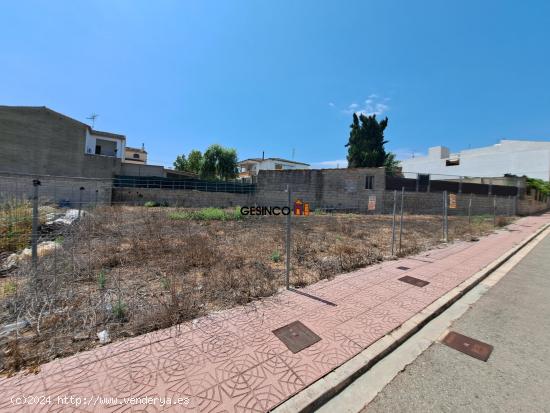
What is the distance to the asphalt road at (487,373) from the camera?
212cm

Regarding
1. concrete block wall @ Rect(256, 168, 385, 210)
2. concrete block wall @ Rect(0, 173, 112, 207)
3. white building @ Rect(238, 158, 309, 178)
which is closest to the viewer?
concrete block wall @ Rect(0, 173, 112, 207)

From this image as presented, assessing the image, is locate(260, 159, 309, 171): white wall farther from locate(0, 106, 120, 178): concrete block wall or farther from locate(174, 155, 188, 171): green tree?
locate(0, 106, 120, 178): concrete block wall

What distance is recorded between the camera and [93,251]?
18.0ft

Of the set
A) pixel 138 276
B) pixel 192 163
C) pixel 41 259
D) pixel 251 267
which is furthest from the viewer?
pixel 192 163

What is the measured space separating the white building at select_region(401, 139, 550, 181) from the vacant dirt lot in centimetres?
4191

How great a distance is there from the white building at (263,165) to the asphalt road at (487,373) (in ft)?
144

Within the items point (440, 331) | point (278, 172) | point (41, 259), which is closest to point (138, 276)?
point (41, 259)

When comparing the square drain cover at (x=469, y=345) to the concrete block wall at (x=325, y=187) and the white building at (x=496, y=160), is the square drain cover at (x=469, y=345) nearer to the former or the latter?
the concrete block wall at (x=325, y=187)

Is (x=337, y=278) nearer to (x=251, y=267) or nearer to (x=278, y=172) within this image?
(x=251, y=267)

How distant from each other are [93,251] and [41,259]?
50.2 inches

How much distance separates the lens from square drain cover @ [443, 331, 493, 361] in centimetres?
279

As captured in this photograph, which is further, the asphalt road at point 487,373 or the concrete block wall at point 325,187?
the concrete block wall at point 325,187

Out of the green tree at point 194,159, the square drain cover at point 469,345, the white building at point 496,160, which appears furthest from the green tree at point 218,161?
the white building at point 496,160

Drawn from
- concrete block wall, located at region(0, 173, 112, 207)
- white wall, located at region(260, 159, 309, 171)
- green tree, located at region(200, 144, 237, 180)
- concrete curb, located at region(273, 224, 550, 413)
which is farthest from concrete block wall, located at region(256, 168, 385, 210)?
white wall, located at region(260, 159, 309, 171)
